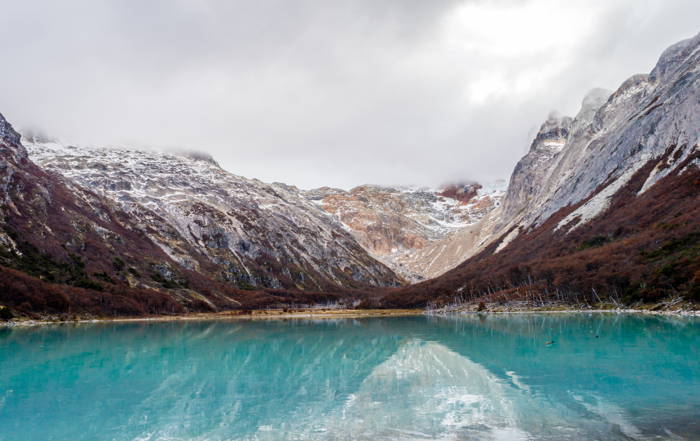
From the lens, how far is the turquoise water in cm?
2200

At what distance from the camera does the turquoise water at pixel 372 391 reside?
72.2 feet

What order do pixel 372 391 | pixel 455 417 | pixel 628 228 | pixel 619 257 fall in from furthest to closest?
pixel 628 228 < pixel 619 257 < pixel 372 391 < pixel 455 417

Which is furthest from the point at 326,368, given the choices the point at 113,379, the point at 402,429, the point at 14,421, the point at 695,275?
the point at 695,275

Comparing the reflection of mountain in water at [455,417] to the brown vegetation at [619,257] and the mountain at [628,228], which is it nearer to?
the mountain at [628,228]

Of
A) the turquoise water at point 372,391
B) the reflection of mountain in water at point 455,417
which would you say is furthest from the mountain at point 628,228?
the reflection of mountain in water at point 455,417

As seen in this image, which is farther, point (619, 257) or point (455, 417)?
point (619, 257)

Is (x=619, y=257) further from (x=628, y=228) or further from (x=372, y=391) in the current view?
(x=372, y=391)

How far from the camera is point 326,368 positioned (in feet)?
141

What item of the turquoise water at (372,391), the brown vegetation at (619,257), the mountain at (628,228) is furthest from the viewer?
the mountain at (628,228)

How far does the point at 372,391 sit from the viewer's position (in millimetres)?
31609

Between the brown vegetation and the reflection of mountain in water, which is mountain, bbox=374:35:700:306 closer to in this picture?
the brown vegetation

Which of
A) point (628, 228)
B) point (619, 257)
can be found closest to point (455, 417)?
point (619, 257)

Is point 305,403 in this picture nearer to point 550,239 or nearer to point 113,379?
point 113,379

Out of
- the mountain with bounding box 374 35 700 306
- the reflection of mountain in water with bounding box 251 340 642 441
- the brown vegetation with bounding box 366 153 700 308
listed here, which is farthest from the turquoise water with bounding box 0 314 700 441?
the mountain with bounding box 374 35 700 306
